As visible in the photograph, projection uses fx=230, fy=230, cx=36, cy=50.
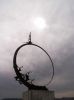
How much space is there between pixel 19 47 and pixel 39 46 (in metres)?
2.24

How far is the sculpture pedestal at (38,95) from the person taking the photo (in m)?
23.4

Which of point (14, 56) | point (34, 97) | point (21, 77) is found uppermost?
point (14, 56)

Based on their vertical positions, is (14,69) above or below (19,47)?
below

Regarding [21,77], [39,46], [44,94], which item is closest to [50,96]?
[44,94]

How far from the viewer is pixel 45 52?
2497 cm

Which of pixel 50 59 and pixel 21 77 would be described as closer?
pixel 21 77

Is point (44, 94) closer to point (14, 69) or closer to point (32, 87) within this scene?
point (32, 87)

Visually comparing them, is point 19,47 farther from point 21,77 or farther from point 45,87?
point 45,87

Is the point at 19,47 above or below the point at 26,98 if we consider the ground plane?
above

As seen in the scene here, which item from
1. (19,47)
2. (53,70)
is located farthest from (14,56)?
(53,70)

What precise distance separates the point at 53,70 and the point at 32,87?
2.94 m

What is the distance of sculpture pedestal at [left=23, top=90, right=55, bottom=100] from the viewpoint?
23438mm

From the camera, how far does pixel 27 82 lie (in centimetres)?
2367

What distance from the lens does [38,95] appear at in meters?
23.8
